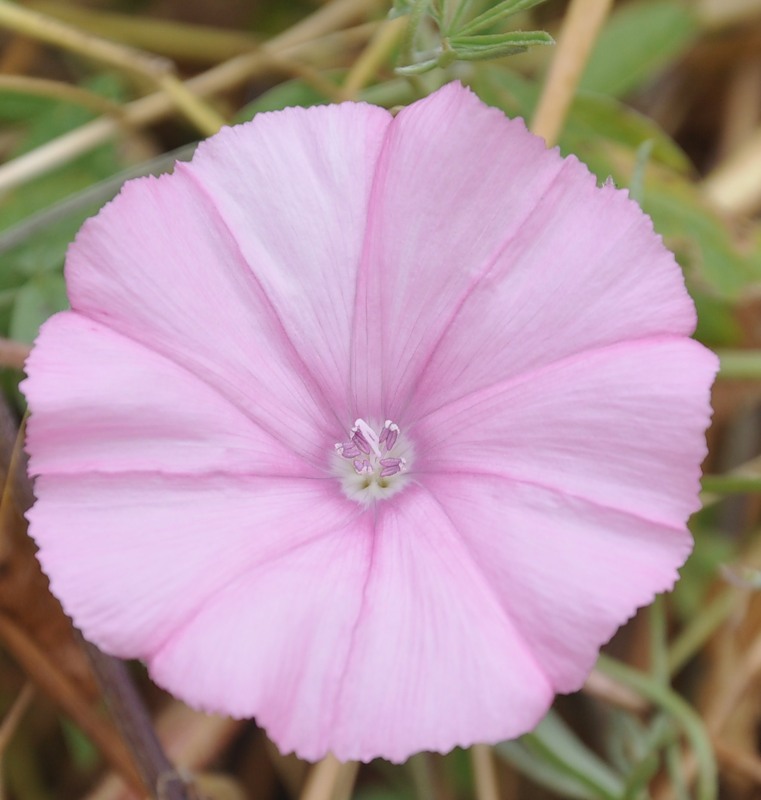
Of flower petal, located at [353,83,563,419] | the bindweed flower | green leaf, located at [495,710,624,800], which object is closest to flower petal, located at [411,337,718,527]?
the bindweed flower

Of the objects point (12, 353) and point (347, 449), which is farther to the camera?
point (12, 353)

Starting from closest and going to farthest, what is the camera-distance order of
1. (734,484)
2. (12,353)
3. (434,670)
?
(434,670) → (12,353) → (734,484)

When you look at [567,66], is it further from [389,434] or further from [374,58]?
[389,434]

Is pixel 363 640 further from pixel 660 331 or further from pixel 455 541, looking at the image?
pixel 660 331

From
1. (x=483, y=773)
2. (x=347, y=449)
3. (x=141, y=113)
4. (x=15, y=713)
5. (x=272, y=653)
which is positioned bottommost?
(x=483, y=773)

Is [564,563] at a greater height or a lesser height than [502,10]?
lesser

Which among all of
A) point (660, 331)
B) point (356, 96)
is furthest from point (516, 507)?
point (356, 96)

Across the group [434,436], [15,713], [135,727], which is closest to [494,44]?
[434,436]
